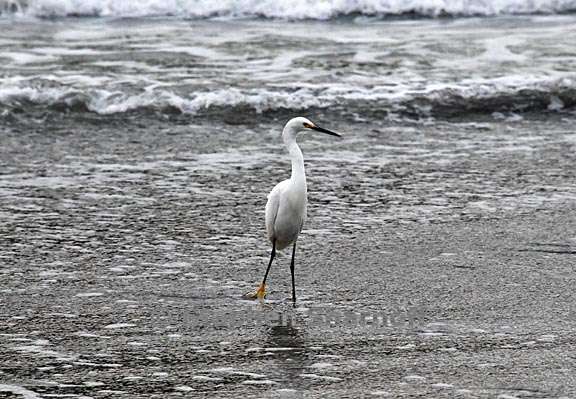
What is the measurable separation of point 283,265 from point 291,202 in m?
0.67

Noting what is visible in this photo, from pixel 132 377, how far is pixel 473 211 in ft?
12.3

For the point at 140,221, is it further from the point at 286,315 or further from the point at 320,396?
the point at 320,396

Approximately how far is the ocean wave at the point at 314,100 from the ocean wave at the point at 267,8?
595 cm

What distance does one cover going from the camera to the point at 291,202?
7016 mm

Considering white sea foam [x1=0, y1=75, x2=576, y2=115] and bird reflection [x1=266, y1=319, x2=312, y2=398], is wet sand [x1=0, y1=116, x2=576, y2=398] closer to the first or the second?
bird reflection [x1=266, y1=319, x2=312, y2=398]

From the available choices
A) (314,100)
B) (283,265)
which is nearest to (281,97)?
(314,100)

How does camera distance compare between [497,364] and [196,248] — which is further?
[196,248]

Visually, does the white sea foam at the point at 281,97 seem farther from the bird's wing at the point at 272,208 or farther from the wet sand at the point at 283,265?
the bird's wing at the point at 272,208

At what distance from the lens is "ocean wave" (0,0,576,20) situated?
60.7ft

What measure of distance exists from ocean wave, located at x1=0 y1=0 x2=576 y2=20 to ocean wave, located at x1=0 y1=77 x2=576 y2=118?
5952mm

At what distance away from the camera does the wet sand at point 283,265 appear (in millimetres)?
5613

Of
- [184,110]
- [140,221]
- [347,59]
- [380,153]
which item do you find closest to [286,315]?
[140,221]

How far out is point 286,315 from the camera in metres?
6.51

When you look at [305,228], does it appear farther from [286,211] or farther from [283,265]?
[286,211]
